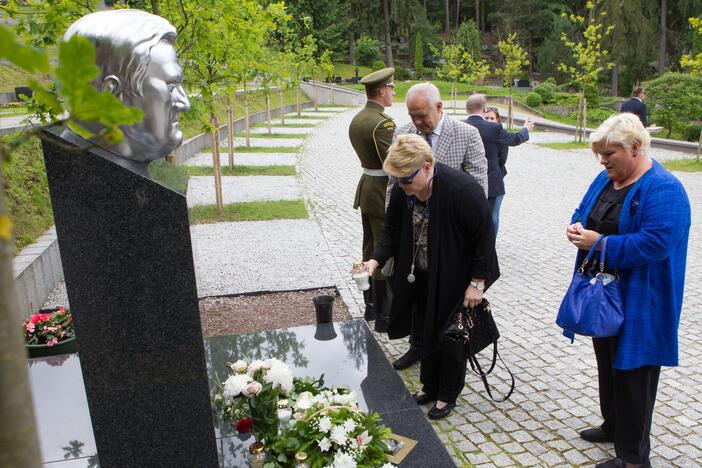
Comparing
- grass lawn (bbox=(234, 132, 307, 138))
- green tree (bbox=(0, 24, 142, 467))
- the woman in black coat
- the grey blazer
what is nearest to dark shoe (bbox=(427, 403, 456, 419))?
the woman in black coat

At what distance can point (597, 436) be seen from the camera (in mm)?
3439

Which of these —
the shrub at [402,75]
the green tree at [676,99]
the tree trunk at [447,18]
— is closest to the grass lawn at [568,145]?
the green tree at [676,99]

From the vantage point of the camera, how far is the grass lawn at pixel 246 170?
13.4 m

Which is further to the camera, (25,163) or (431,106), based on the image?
(25,163)

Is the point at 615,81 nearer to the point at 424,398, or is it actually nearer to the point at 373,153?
the point at 373,153

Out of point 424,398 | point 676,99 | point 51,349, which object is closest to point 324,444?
point 424,398

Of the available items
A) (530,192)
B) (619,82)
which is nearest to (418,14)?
(619,82)

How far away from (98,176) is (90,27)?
0.65 meters

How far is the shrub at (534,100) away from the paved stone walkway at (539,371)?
2662 centimetres

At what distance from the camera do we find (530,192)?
11.3 m

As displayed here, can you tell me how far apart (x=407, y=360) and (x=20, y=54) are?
4.00 m

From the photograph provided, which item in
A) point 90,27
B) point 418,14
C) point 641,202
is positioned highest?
point 418,14

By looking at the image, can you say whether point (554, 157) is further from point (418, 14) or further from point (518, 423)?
point (418, 14)

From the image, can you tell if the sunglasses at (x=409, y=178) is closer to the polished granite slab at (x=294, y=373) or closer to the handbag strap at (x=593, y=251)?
the handbag strap at (x=593, y=251)
